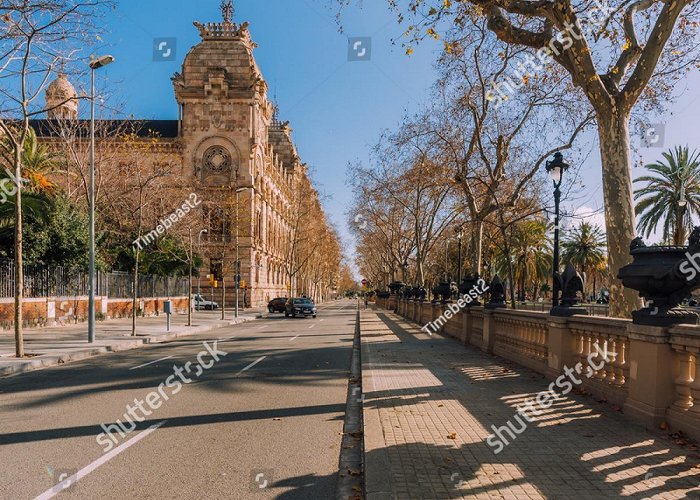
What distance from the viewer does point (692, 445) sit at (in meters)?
5.52

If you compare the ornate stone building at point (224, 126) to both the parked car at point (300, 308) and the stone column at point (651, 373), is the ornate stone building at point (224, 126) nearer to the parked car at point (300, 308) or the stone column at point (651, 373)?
the parked car at point (300, 308)

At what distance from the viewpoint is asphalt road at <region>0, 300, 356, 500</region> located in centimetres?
495

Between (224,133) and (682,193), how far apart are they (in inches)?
1529

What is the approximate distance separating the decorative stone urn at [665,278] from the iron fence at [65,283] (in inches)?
862

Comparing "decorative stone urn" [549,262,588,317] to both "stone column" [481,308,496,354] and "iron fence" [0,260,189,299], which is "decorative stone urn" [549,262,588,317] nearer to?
"stone column" [481,308,496,354]

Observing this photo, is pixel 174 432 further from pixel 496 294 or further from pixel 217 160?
pixel 217 160

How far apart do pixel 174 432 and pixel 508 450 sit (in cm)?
396

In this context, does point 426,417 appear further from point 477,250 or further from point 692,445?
point 477,250

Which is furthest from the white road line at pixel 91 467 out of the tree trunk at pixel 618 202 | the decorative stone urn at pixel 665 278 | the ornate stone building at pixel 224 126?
the ornate stone building at pixel 224 126

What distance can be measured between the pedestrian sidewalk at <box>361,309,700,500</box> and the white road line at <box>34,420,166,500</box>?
2.66m

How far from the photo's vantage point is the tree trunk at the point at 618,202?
9.40 meters

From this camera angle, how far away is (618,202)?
9461mm

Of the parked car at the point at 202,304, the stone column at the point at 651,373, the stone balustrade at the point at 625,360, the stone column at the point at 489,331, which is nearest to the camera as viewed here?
the stone balustrade at the point at 625,360

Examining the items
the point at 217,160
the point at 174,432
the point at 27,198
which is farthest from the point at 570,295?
the point at 217,160
